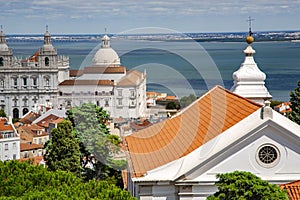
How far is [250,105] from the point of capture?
11.0 meters

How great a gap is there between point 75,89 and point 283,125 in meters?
53.2

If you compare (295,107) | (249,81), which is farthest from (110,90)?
(249,81)

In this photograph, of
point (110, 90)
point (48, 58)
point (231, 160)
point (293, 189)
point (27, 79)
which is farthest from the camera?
point (48, 58)

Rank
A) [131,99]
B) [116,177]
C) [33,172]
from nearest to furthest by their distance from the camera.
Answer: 1. [33,172]
2. [116,177]
3. [131,99]

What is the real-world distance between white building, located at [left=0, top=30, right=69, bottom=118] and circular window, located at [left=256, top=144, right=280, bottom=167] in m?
59.6

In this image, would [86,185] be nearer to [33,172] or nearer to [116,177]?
[33,172]

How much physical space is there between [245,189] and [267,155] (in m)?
1.86

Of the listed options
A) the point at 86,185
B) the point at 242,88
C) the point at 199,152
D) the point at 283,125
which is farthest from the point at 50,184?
the point at 242,88

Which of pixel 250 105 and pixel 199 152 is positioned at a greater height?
pixel 250 105

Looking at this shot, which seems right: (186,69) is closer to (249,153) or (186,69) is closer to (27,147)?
(27,147)

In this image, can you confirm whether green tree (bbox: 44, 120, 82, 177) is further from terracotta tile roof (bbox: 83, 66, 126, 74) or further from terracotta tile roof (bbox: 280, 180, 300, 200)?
terracotta tile roof (bbox: 83, 66, 126, 74)

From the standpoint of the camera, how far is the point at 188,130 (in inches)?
469

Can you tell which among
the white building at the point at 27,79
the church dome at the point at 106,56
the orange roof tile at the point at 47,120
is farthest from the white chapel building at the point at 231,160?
the church dome at the point at 106,56

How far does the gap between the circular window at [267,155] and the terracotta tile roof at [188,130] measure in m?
0.69
